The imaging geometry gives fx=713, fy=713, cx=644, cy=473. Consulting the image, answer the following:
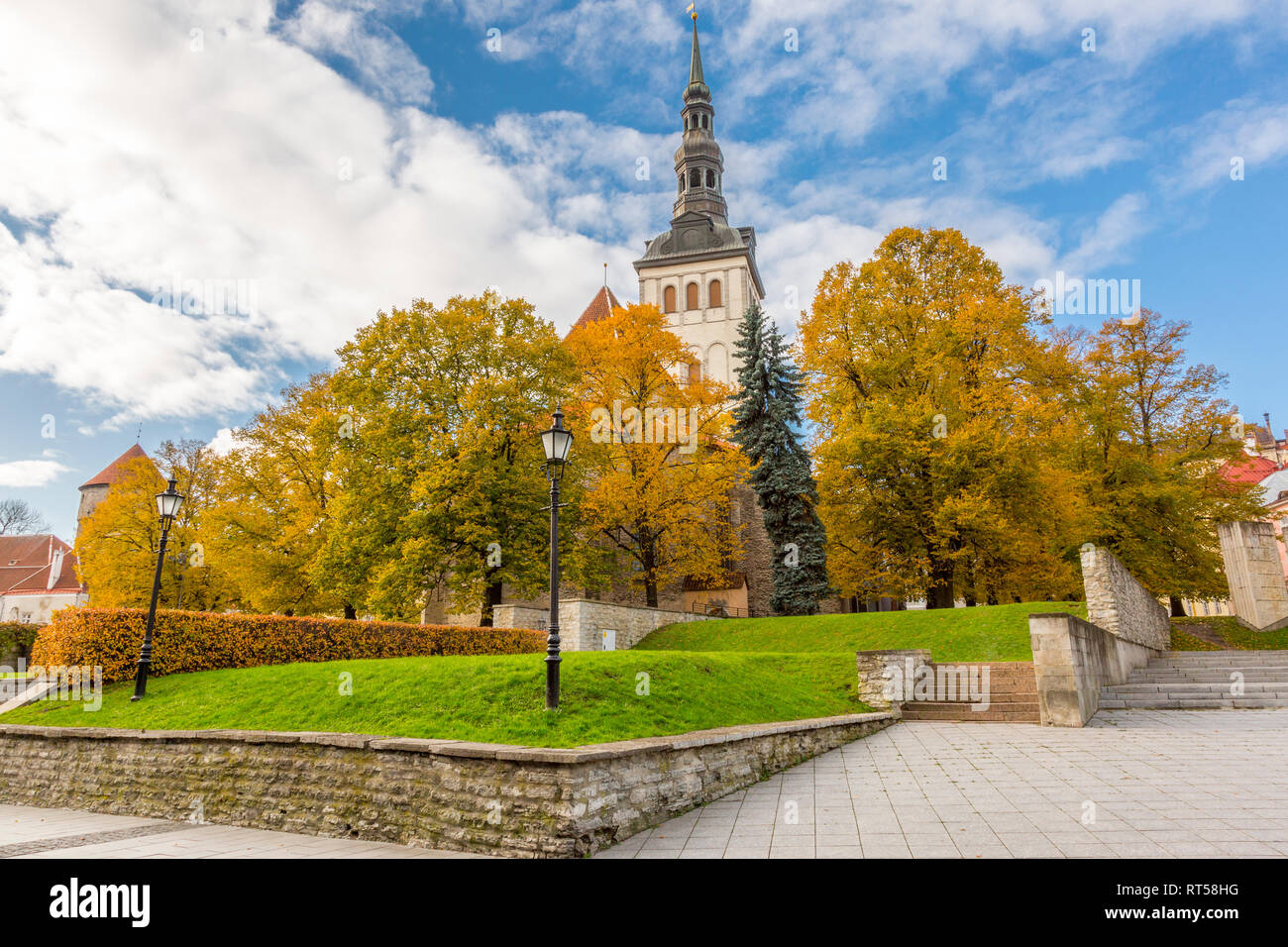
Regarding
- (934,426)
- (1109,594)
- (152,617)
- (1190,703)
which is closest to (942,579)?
(934,426)

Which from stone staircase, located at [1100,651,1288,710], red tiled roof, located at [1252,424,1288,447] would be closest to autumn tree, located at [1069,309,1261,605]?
stone staircase, located at [1100,651,1288,710]

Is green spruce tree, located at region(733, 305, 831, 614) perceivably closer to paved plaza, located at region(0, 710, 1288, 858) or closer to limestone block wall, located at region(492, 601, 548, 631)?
limestone block wall, located at region(492, 601, 548, 631)

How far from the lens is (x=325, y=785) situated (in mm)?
7246

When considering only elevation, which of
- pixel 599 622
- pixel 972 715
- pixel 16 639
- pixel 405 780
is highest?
pixel 405 780

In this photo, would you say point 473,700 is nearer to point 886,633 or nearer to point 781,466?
point 886,633

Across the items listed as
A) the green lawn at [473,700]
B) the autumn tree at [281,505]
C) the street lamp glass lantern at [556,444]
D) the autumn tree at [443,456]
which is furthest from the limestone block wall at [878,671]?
the autumn tree at [281,505]

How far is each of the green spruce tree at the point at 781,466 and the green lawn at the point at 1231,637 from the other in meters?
10.8

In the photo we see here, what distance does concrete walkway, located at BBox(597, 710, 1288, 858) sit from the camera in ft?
18.1

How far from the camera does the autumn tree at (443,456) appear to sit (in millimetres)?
20453

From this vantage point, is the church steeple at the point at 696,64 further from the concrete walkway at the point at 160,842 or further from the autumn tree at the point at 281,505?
the concrete walkway at the point at 160,842

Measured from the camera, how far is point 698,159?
4944 centimetres

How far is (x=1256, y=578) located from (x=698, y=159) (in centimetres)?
4045
